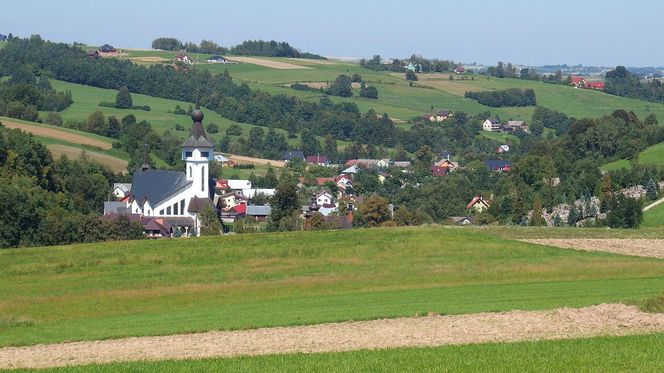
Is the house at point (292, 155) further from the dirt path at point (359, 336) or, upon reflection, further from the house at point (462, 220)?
the dirt path at point (359, 336)

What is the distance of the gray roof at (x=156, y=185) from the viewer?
98.4 metres

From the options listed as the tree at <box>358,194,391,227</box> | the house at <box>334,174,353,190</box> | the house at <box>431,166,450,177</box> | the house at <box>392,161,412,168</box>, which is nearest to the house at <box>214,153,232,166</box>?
the house at <box>334,174,353,190</box>

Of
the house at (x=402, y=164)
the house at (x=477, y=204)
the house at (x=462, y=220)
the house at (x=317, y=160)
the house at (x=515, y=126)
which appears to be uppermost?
the house at (x=462, y=220)

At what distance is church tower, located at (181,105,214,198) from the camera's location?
97.8 m

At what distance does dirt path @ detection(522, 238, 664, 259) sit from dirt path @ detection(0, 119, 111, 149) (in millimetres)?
83178

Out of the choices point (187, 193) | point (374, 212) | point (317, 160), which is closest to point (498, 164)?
point (317, 160)

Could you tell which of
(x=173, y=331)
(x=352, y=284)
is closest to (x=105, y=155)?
(x=352, y=284)

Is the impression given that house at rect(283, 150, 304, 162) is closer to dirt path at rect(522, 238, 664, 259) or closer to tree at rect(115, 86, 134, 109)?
tree at rect(115, 86, 134, 109)

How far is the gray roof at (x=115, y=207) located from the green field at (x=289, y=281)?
45363 millimetres

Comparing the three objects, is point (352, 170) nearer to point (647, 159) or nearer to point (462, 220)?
point (647, 159)

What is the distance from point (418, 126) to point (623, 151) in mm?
72096

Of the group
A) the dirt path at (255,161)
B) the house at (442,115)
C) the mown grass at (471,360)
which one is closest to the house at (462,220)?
the dirt path at (255,161)

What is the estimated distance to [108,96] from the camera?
183 metres

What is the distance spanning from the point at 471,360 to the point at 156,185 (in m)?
79.8
